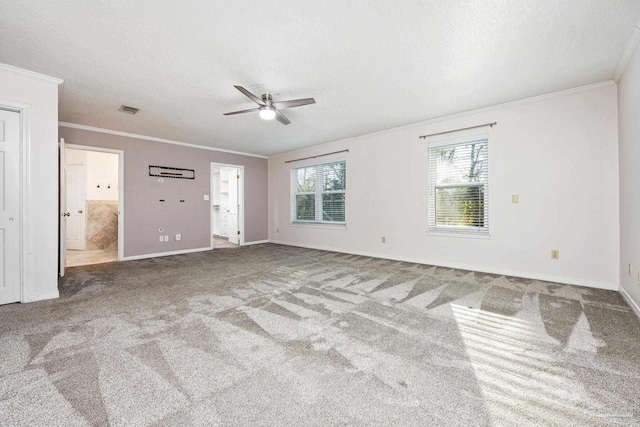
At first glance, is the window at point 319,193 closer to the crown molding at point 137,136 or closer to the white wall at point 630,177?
the crown molding at point 137,136

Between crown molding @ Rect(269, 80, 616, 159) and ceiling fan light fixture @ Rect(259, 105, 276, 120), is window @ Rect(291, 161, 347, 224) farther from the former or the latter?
ceiling fan light fixture @ Rect(259, 105, 276, 120)

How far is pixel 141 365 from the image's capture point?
175 centimetres

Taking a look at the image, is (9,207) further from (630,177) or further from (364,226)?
(630,177)

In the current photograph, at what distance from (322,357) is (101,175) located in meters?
7.74

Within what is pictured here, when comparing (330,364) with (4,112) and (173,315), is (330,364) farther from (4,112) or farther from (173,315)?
(4,112)

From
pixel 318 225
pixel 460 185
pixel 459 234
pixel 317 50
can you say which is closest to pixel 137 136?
pixel 318 225

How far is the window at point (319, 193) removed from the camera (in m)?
6.27

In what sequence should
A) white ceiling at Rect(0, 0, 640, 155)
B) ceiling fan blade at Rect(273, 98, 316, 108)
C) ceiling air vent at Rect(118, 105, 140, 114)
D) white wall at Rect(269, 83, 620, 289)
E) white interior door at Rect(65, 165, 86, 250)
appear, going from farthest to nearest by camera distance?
white interior door at Rect(65, 165, 86, 250) → ceiling air vent at Rect(118, 105, 140, 114) → white wall at Rect(269, 83, 620, 289) → ceiling fan blade at Rect(273, 98, 316, 108) → white ceiling at Rect(0, 0, 640, 155)

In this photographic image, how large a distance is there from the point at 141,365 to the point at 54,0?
2651mm

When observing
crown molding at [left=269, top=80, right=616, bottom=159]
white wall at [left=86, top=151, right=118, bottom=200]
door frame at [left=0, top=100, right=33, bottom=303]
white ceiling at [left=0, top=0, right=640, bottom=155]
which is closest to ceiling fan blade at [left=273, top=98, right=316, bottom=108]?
white ceiling at [left=0, top=0, right=640, bottom=155]

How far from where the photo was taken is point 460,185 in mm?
4445

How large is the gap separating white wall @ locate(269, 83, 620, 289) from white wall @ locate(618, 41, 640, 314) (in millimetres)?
205

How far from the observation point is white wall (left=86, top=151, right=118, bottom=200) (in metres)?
6.80

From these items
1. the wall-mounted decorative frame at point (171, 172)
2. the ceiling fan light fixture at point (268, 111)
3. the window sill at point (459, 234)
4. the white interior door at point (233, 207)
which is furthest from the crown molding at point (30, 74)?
the window sill at point (459, 234)
